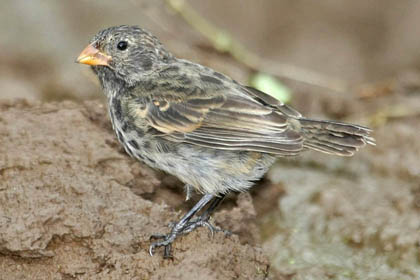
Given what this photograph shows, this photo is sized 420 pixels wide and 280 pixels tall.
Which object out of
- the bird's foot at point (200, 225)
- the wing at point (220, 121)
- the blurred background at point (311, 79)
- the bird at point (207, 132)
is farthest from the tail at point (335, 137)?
the blurred background at point (311, 79)

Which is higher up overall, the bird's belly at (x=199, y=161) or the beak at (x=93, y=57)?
the beak at (x=93, y=57)

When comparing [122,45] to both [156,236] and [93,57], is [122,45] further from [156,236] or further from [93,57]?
[156,236]

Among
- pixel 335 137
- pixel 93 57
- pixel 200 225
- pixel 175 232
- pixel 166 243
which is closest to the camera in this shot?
pixel 166 243

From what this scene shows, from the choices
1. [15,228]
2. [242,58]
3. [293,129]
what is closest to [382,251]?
[293,129]

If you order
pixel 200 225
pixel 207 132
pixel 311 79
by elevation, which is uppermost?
pixel 311 79

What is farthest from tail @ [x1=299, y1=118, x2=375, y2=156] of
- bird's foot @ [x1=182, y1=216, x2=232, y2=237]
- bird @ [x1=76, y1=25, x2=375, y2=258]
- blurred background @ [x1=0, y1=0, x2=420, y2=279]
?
blurred background @ [x1=0, y1=0, x2=420, y2=279]

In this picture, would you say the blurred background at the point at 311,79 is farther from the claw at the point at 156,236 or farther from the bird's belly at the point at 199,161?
the claw at the point at 156,236

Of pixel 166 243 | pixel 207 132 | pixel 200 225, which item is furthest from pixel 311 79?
pixel 166 243
